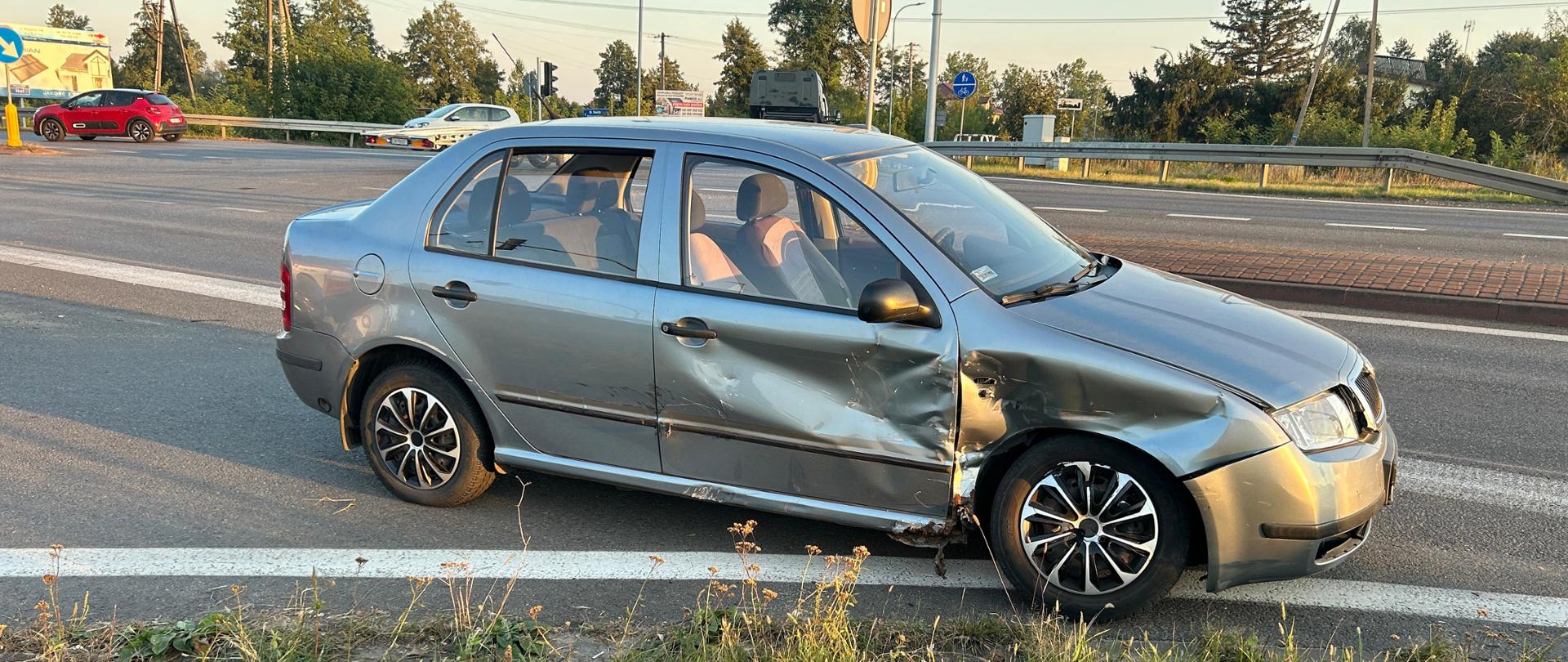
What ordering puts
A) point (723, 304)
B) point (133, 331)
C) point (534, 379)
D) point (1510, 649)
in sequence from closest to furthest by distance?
point (1510, 649) < point (723, 304) < point (534, 379) < point (133, 331)

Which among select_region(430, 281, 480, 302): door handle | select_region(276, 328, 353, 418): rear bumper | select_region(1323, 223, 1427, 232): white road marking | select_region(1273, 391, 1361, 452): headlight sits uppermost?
select_region(430, 281, 480, 302): door handle

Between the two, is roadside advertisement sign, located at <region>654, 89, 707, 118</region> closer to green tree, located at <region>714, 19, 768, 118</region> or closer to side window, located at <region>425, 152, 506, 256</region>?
green tree, located at <region>714, 19, 768, 118</region>

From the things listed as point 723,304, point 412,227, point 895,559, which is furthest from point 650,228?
point 895,559

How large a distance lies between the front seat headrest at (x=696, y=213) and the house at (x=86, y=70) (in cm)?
6104

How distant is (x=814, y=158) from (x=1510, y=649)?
8.90 feet

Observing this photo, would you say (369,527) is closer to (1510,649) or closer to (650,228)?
(650,228)

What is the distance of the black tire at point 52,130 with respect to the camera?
31.5 meters

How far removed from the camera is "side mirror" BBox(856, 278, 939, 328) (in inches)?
136

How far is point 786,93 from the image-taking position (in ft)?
121

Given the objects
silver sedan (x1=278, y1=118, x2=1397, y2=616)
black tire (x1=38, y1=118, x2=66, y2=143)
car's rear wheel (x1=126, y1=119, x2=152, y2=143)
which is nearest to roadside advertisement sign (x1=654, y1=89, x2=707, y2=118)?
car's rear wheel (x1=126, y1=119, x2=152, y2=143)

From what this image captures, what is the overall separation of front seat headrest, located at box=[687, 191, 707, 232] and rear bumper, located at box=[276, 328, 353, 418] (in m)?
1.62

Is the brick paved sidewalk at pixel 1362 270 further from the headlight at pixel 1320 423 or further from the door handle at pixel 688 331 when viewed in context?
the door handle at pixel 688 331

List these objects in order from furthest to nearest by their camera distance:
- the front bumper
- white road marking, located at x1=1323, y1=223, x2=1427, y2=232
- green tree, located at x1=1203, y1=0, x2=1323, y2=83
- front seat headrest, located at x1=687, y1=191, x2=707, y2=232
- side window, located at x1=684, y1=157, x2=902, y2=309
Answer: green tree, located at x1=1203, y1=0, x2=1323, y2=83, white road marking, located at x1=1323, y1=223, x2=1427, y2=232, front seat headrest, located at x1=687, y1=191, x2=707, y2=232, side window, located at x1=684, y1=157, x2=902, y2=309, the front bumper

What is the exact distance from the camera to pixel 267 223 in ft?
43.9
